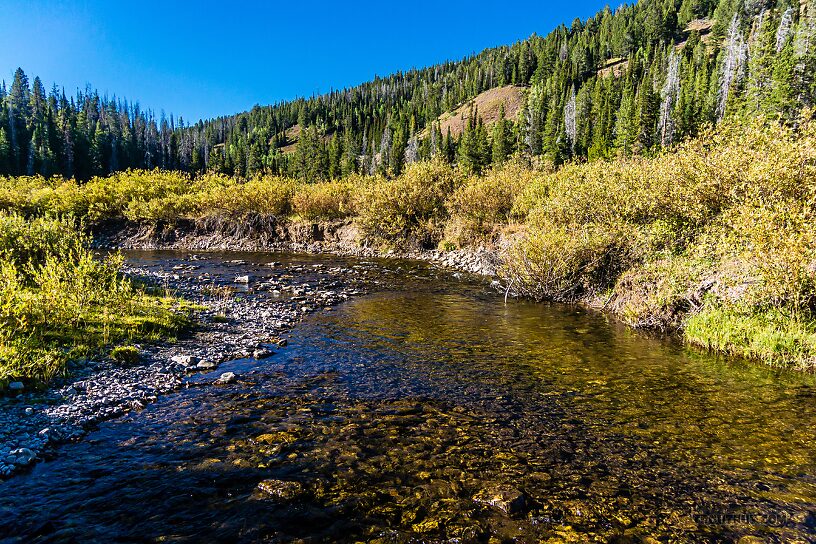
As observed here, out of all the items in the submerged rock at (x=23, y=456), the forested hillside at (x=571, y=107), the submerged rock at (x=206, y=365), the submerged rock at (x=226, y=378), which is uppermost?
the forested hillside at (x=571, y=107)

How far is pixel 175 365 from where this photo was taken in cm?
1181

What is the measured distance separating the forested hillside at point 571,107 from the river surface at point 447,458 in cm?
4060

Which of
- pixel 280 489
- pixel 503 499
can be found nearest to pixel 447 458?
pixel 503 499

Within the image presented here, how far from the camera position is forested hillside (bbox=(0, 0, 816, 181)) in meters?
85.3

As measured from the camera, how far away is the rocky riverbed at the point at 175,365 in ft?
26.3

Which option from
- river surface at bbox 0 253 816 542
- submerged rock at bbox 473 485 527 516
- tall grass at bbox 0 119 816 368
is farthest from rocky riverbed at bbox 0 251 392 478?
tall grass at bbox 0 119 816 368

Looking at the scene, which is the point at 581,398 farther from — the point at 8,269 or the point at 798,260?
the point at 8,269

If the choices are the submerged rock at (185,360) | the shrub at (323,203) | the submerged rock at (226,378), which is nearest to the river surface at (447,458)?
the submerged rock at (226,378)

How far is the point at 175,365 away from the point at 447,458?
8282 mm

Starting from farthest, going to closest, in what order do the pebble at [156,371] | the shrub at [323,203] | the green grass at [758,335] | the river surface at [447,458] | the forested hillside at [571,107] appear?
the forested hillside at [571,107] < the shrub at [323,203] < the green grass at [758,335] < the pebble at [156,371] < the river surface at [447,458]

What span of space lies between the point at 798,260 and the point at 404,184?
3524 centimetres

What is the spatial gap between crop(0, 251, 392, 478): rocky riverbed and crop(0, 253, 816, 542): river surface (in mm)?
526

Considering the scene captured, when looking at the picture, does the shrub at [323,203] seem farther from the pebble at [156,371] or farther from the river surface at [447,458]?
the river surface at [447,458]

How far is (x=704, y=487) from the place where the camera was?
694 centimetres
